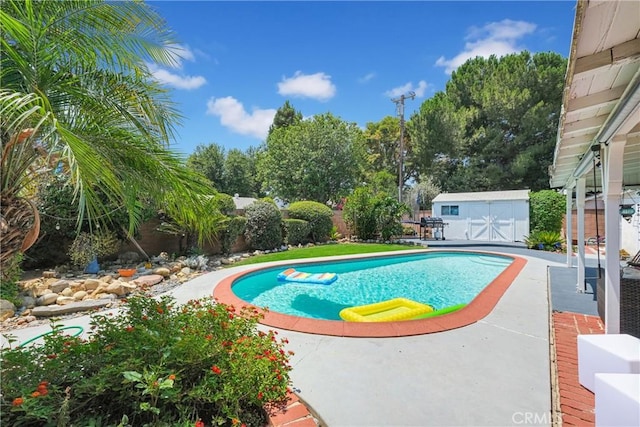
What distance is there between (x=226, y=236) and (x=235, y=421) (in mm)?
11872

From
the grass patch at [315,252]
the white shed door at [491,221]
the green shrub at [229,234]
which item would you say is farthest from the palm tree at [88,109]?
the white shed door at [491,221]

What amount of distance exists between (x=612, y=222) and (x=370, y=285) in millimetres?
7111

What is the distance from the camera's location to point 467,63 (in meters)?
29.6

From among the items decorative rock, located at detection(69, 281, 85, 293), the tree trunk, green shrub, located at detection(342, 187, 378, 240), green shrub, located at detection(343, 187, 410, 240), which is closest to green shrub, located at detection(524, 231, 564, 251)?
green shrub, located at detection(343, 187, 410, 240)

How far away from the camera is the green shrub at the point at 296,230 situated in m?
16.3

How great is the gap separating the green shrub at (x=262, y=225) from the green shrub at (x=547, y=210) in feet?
48.7

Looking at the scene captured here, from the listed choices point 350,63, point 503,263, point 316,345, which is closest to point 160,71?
point 316,345

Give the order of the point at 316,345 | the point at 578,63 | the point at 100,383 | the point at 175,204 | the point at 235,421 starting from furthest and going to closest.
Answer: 1. the point at 316,345
2. the point at 175,204
3. the point at 578,63
4. the point at 235,421
5. the point at 100,383

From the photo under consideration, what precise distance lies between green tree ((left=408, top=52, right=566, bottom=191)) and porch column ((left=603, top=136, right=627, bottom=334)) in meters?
26.2

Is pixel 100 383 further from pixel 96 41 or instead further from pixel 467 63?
pixel 467 63

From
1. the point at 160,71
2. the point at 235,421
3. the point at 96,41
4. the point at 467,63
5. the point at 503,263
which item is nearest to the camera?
the point at 235,421

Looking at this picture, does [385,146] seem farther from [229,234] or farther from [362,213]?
[229,234]

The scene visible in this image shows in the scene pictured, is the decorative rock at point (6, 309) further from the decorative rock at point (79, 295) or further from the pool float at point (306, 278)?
the pool float at point (306, 278)

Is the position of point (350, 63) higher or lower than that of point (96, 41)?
higher
